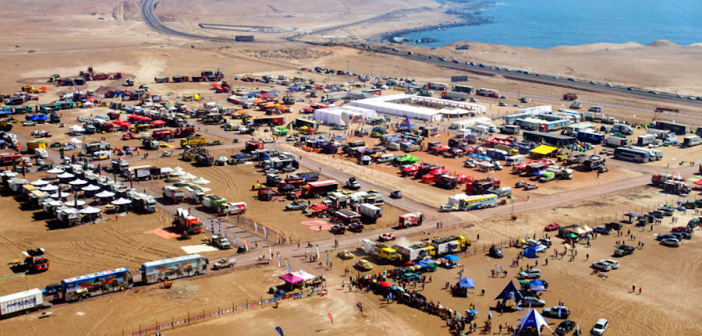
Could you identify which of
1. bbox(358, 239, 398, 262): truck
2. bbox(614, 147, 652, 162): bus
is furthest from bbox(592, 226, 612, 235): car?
bbox(614, 147, 652, 162): bus

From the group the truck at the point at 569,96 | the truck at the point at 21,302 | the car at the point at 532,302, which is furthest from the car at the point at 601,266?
the truck at the point at 569,96

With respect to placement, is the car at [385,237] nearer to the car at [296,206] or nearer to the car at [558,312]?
the car at [296,206]

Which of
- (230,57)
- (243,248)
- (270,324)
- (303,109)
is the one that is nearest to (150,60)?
(230,57)

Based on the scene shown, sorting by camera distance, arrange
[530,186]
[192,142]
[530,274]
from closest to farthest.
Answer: [530,274] → [530,186] → [192,142]

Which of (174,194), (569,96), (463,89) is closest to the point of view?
(174,194)

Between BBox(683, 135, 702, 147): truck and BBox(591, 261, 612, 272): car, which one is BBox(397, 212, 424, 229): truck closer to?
BBox(591, 261, 612, 272): car

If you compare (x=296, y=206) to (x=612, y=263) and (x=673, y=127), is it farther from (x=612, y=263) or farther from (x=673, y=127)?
(x=673, y=127)

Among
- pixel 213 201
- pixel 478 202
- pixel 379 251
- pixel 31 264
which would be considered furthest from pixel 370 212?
pixel 31 264

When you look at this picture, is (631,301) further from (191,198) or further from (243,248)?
(191,198)
